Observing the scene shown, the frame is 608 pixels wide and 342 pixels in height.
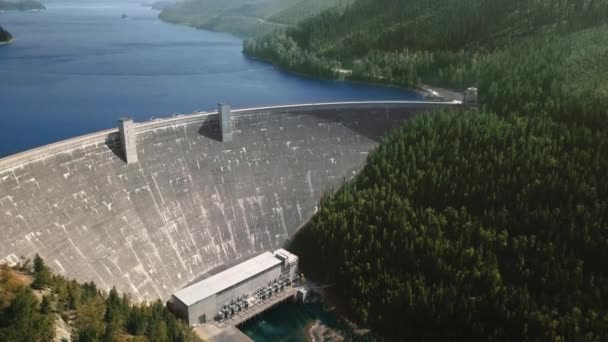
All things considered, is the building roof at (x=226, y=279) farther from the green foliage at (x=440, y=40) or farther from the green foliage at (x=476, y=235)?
the green foliage at (x=440, y=40)

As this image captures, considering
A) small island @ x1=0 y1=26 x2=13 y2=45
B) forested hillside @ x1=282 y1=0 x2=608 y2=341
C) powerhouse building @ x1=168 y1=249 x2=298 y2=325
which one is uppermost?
small island @ x1=0 y1=26 x2=13 y2=45

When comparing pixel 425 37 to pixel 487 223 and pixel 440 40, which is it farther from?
pixel 487 223

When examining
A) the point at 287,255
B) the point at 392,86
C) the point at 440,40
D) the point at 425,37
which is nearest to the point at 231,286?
the point at 287,255

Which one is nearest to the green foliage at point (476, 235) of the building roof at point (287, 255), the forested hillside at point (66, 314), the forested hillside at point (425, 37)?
the building roof at point (287, 255)

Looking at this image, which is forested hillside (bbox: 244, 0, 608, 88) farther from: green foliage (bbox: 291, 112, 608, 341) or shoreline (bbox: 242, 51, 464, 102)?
green foliage (bbox: 291, 112, 608, 341)

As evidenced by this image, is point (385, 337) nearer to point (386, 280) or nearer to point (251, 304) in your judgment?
point (386, 280)

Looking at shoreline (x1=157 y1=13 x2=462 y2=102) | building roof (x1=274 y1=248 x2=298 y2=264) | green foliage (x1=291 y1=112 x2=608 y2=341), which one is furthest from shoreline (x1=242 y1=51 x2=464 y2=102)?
building roof (x1=274 y1=248 x2=298 y2=264)
